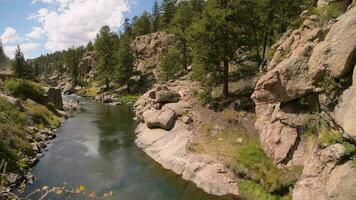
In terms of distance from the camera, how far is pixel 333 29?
2097 centimetres

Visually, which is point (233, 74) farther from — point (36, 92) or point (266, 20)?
point (36, 92)

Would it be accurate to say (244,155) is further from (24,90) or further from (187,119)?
(24,90)

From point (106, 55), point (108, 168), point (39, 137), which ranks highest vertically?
point (106, 55)

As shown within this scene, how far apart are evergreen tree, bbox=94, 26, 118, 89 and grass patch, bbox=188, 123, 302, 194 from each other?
6536 centimetres

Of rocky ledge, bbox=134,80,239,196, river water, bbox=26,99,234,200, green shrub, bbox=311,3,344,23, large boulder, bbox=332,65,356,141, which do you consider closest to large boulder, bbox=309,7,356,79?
large boulder, bbox=332,65,356,141

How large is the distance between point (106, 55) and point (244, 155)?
81225 mm

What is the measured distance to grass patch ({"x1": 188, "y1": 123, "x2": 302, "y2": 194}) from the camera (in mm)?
24250

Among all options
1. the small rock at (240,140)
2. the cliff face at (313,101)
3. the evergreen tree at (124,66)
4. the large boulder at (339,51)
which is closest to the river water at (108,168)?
the small rock at (240,140)

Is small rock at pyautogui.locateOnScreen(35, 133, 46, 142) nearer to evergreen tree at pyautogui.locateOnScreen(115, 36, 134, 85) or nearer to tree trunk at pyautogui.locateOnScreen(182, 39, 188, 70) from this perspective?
tree trunk at pyautogui.locateOnScreen(182, 39, 188, 70)

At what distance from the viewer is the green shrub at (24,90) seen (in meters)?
55.5

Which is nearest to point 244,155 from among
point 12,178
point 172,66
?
point 12,178

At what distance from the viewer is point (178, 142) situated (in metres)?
34.7

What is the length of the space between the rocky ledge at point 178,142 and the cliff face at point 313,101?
4589 mm

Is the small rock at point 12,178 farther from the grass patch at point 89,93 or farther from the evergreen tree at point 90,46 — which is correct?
Answer: the evergreen tree at point 90,46
